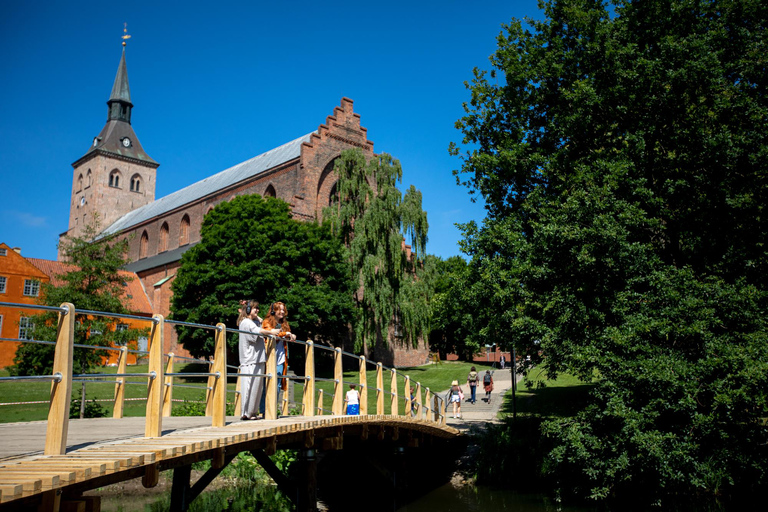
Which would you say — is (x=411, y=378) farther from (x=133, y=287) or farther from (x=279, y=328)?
(x=133, y=287)

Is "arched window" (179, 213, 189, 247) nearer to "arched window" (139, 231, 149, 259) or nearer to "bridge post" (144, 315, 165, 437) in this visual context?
"arched window" (139, 231, 149, 259)

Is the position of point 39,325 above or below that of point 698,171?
below

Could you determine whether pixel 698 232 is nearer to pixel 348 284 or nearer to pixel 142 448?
pixel 142 448

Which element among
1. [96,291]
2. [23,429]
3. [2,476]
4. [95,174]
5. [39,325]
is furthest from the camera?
[95,174]

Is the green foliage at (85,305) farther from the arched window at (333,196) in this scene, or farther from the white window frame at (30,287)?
the white window frame at (30,287)

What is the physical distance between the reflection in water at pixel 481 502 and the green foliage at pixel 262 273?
14.9 meters

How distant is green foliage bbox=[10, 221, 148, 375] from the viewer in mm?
18281

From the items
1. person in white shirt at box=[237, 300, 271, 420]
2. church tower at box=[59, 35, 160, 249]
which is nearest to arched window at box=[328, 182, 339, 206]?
person in white shirt at box=[237, 300, 271, 420]

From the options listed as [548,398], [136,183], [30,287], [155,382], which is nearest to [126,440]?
[155,382]

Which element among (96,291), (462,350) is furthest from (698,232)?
(462,350)

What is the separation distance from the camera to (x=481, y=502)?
16.6m

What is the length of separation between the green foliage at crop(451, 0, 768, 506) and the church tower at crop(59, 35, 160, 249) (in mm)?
60252

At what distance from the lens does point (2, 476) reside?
158 inches

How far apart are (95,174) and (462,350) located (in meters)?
44.2
